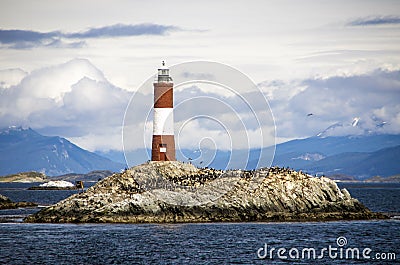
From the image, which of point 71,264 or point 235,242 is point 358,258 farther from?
point 71,264

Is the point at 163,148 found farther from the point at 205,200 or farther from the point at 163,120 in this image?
the point at 205,200

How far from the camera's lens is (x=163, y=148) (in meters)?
75.4

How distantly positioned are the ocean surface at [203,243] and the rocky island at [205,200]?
212cm

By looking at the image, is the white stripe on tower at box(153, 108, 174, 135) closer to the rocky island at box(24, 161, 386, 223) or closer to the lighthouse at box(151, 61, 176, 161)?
the lighthouse at box(151, 61, 176, 161)

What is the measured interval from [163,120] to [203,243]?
2088cm

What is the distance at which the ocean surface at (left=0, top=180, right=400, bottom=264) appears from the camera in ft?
165


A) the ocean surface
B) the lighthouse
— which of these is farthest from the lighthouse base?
the ocean surface

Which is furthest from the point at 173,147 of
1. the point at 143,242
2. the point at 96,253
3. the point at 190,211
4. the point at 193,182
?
the point at 96,253

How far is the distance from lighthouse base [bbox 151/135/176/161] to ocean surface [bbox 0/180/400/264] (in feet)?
33.4

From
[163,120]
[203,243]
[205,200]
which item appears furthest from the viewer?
[163,120]

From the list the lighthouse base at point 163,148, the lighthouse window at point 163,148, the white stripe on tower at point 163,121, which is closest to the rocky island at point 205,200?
the lighthouse base at point 163,148

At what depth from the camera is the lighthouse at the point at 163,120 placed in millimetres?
75000

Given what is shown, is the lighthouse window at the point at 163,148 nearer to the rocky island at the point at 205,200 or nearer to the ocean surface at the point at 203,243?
the rocky island at the point at 205,200

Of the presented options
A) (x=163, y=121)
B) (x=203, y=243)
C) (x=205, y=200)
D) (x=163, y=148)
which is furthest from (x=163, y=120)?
(x=203, y=243)
